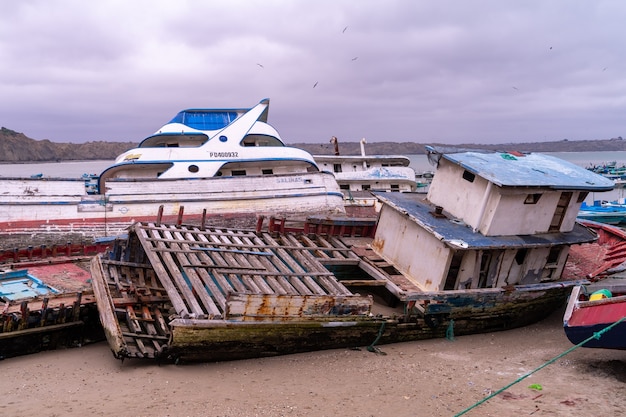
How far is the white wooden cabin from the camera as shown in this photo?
11391 millimetres

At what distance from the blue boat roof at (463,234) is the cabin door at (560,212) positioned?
0.72 feet

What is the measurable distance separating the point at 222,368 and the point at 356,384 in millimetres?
2415

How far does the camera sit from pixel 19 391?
316 inches

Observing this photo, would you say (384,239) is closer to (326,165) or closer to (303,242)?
(303,242)

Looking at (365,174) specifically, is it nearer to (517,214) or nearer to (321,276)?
(517,214)

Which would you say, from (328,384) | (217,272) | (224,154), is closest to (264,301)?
(217,272)

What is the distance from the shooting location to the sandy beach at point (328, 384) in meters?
7.45

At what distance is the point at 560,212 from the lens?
1256 cm

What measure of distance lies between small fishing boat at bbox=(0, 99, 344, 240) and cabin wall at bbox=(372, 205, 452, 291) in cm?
794

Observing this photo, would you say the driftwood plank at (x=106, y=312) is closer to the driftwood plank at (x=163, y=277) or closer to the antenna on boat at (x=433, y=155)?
the driftwood plank at (x=163, y=277)

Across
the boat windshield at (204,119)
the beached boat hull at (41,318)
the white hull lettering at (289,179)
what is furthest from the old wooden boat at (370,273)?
the boat windshield at (204,119)

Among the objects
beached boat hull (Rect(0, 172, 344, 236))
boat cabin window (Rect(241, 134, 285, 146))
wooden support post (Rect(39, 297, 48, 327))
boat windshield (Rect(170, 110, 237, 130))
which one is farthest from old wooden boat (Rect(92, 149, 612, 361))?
boat windshield (Rect(170, 110, 237, 130))

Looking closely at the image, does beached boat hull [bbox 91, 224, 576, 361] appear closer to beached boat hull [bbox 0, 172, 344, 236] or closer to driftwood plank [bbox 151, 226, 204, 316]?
driftwood plank [bbox 151, 226, 204, 316]

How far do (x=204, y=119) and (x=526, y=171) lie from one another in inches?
599
